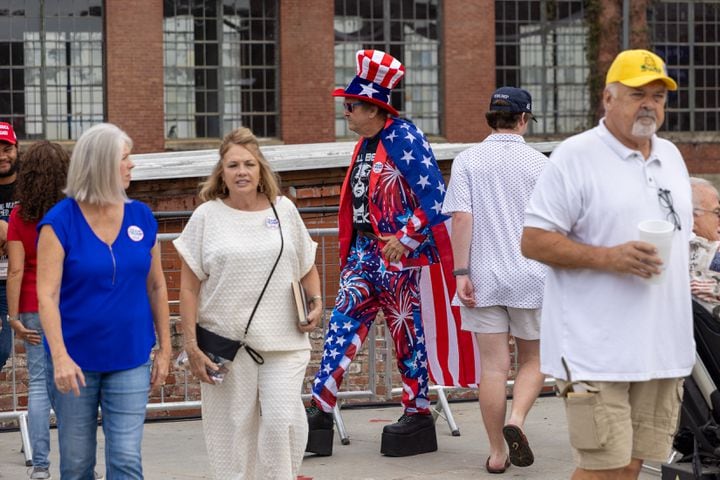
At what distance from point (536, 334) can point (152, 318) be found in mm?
2452

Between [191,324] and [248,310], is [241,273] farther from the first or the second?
[191,324]

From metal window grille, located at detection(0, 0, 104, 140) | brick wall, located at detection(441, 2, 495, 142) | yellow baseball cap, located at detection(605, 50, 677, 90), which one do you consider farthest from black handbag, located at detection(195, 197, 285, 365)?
brick wall, located at detection(441, 2, 495, 142)

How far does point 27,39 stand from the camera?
1266 inches

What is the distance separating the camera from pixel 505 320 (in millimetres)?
7363

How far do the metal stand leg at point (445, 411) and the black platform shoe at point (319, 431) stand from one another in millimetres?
1021

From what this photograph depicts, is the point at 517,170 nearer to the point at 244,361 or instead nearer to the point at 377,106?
the point at 377,106

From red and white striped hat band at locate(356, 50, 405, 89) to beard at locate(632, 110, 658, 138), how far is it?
113 inches

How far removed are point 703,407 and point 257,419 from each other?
2.00 meters

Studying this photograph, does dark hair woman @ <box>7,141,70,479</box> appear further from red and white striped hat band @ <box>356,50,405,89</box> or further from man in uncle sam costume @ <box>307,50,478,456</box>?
red and white striped hat band @ <box>356,50,405,89</box>

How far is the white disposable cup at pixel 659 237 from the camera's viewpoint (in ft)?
15.4

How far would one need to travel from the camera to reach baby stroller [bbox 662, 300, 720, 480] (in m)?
6.18

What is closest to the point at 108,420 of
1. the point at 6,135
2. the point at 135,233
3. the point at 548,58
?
the point at 135,233

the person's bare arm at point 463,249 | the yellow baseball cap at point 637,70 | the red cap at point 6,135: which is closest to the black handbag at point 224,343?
the person's bare arm at point 463,249

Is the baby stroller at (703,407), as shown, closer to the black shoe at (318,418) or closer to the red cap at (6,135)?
the black shoe at (318,418)
